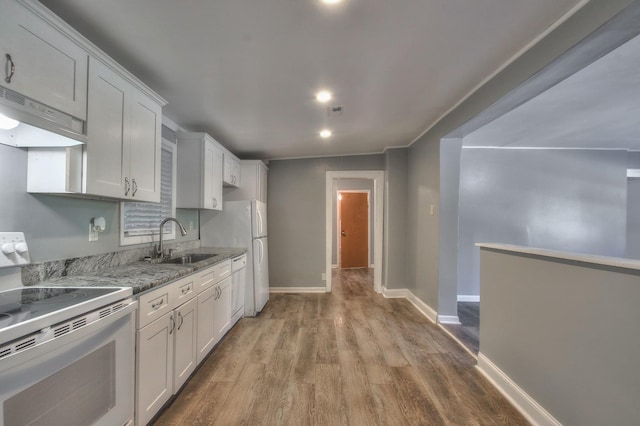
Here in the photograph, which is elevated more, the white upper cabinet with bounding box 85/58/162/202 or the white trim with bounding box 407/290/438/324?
the white upper cabinet with bounding box 85/58/162/202

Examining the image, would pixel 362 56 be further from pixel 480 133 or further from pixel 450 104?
pixel 480 133

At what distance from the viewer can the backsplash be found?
4.59 feet

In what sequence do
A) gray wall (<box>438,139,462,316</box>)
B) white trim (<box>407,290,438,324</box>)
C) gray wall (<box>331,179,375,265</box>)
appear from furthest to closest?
gray wall (<box>331,179,375,265</box>) < white trim (<box>407,290,438,324</box>) < gray wall (<box>438,139,462,316</box>)

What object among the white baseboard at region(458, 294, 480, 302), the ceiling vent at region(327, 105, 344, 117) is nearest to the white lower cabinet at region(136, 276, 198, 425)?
the ceiling vent at region(327, 105, 344, 117)

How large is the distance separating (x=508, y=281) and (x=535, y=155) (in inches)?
126

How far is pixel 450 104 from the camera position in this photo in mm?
2533

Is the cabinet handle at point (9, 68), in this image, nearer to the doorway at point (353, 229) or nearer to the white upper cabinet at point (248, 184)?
the white upper cabinet at point (248, 184)

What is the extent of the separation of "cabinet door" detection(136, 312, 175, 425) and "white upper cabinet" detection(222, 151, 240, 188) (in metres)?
2.05

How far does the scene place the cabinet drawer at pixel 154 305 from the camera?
1.42 meters

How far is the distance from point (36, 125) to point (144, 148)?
76cm

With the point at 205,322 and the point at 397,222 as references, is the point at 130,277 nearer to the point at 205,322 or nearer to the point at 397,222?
the point at 205,322

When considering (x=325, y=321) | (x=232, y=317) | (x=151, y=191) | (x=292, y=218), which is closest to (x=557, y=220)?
(x=325, y=321)

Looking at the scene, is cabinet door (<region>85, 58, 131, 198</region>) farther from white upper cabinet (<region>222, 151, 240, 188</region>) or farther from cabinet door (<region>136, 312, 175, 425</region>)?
white upper cabinet (<region>222, 151, 240, 188</region>)

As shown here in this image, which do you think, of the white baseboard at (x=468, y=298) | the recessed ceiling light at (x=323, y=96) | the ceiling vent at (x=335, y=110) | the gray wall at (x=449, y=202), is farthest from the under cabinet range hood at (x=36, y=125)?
the white baseboard at (x=468, y=298)
